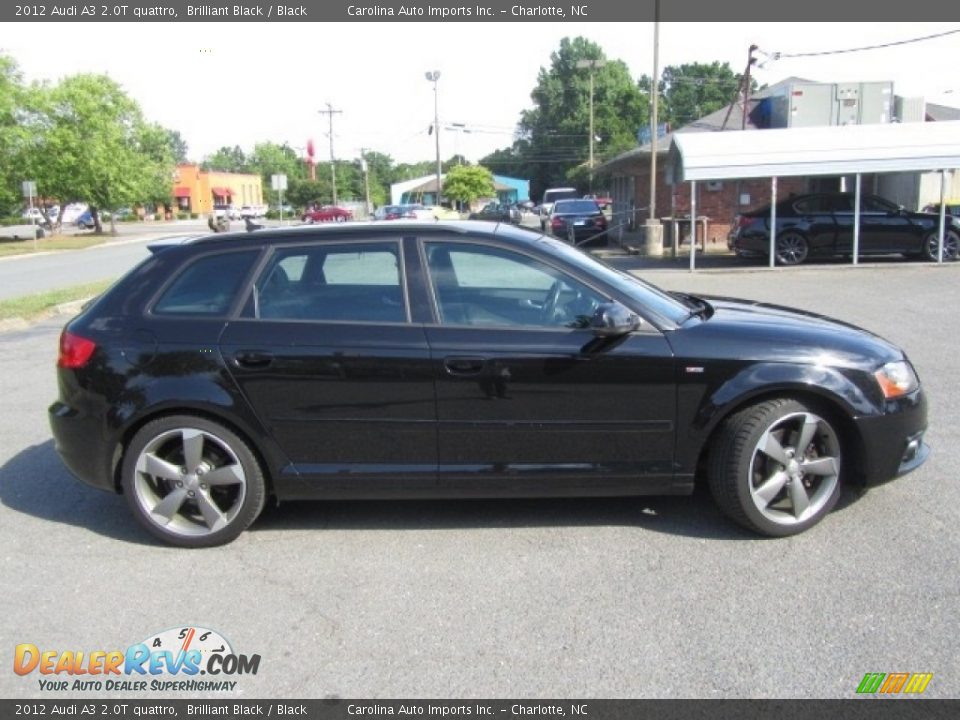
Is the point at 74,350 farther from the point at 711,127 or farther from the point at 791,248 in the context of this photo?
the point at 711,127

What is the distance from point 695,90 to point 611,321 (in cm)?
9868

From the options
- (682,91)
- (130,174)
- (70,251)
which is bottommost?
(70,251)

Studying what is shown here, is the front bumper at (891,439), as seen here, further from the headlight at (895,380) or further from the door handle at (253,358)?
the door handle at (253,358)

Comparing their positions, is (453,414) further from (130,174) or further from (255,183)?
(255,183)

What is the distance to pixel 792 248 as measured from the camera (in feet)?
63.1

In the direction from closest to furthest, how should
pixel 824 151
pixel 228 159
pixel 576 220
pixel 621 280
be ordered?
1. pixel 621 280
2. pixel 824 151
3. pixel 576 220
4. pixel 228 159

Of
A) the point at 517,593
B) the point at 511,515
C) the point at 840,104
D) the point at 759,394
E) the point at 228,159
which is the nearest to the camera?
the point at 517,593

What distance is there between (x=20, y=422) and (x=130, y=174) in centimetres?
4795

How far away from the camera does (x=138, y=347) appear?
441cm

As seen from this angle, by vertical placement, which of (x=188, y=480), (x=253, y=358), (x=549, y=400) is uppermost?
(x=253, y=358)

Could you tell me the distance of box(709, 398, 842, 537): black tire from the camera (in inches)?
167

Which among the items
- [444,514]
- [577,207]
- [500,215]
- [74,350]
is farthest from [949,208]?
[74,350]

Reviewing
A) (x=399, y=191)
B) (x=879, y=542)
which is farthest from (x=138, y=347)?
(x=399, y=191)

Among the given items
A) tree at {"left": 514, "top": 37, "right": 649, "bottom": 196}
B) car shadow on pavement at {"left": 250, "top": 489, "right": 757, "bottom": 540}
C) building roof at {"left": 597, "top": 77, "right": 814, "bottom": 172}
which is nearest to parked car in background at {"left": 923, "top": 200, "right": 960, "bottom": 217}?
building roof at {"left": 597, "top": 77, "right": 814, "bottom": 172}
